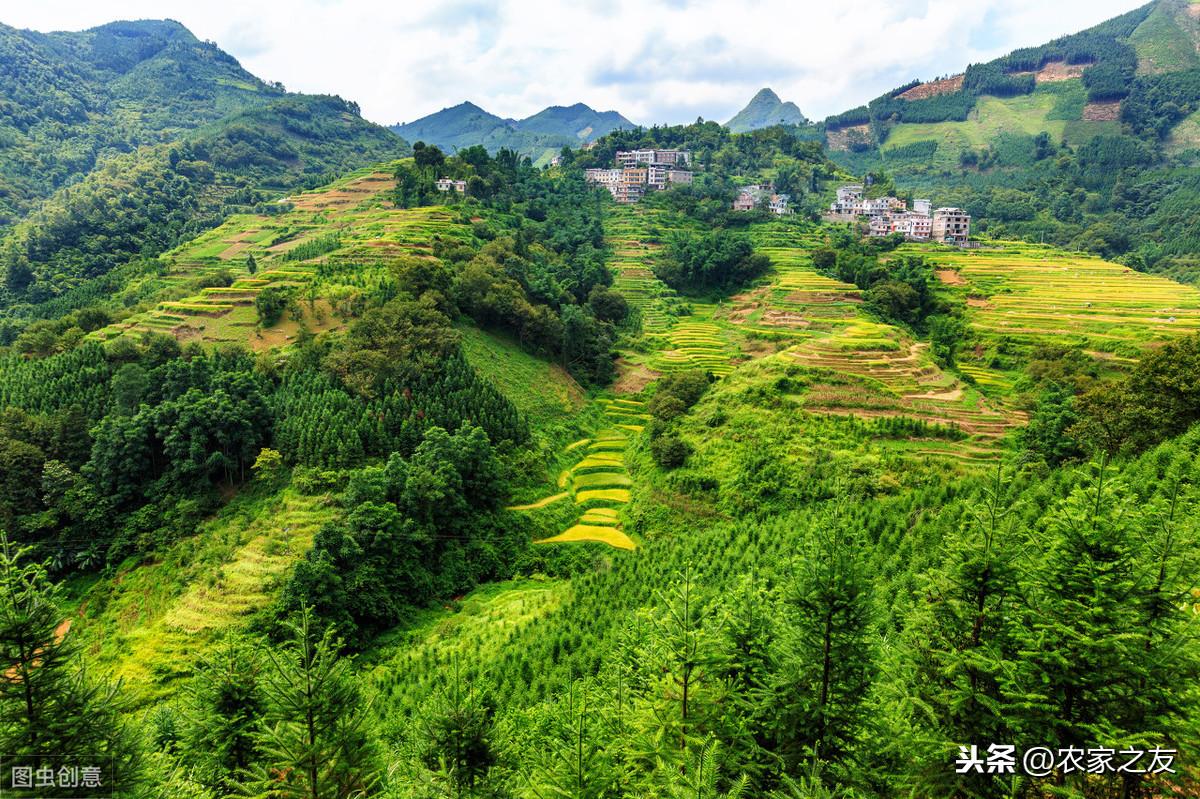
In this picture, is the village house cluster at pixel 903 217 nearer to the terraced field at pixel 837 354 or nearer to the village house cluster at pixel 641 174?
the terraced field at pixel 837 354

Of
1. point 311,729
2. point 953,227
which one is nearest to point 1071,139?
point 953,227

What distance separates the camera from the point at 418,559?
1088 inches

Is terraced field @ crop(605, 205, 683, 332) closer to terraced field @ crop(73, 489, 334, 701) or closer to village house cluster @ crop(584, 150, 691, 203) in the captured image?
village house cluster @ crop(584, 150, 691, 203)

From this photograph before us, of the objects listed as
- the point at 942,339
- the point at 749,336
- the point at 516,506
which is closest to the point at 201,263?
Answer: the point at 516,506

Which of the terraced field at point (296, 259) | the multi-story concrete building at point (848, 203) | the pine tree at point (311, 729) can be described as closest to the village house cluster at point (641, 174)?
the multi-story concrete building at point (848, 203)

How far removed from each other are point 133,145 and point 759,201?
419 feet

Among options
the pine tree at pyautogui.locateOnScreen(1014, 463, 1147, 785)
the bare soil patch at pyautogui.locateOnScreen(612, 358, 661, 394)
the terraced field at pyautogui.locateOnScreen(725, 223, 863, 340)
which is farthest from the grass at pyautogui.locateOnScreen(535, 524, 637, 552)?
the terraced field at pyautogui.locateOnScreen(725, 223, 863, 340)

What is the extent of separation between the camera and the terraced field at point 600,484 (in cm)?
3181

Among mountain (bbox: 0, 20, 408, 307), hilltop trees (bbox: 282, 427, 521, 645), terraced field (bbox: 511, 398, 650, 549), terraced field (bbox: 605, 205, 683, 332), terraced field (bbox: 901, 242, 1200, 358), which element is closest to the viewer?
hilltop trees (bbox: 282, 427, 521, 645)

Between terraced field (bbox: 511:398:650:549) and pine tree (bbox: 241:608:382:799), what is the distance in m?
21.6

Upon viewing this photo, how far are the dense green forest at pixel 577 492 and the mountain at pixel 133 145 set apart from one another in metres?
1.06

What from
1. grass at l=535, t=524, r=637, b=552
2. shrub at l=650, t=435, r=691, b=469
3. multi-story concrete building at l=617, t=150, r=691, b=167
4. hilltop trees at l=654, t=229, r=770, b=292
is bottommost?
grass at l=535, t=524, r=637, b=552

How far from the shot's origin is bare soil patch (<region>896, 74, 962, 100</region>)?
150m

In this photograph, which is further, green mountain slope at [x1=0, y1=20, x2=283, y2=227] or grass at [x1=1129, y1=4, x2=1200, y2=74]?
grass at [x1=1129, y1=4, x2=1200, y2=74]
